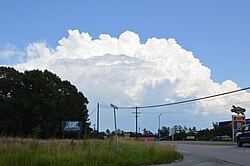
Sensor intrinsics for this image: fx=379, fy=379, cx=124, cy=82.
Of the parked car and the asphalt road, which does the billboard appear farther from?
the asphalt road

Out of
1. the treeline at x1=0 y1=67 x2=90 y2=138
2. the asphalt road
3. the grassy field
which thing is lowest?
the asphalt road

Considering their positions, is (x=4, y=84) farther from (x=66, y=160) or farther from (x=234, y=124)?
(x=66, y=160)

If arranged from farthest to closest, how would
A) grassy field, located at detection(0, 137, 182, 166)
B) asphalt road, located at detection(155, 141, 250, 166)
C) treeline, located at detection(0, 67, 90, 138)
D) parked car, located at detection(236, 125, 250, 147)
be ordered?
treeline, located at detection(0, 67, 90, 138) → parked car, located at detection(236, 125, 250, 147) → asphalt road, located at detection(155, 141, 250, 166) → grassy field, located at detection(0, 137, 182, 166)

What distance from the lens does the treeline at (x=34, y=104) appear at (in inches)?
2692

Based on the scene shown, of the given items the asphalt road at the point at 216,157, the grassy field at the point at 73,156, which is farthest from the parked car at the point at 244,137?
the grassy field at the point at 73,156

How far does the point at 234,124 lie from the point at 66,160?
1831 inches

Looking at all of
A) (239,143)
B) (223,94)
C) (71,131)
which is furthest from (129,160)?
(71,131)

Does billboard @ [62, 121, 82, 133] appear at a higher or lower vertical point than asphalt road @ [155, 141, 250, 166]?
higher

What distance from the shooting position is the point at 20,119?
6775 centimetres

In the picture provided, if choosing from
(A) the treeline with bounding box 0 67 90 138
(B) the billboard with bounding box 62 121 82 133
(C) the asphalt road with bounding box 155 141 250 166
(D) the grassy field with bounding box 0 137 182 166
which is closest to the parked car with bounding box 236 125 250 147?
(C) the asphalt road with bounding box 155 141 250 166

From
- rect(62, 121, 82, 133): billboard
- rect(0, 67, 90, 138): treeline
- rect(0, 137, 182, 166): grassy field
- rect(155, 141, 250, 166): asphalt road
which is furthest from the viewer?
rect(0, 67, 90, 138): treeline

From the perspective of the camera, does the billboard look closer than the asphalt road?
No

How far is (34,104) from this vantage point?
70438 mm

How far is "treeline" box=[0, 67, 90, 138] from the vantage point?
224ft
